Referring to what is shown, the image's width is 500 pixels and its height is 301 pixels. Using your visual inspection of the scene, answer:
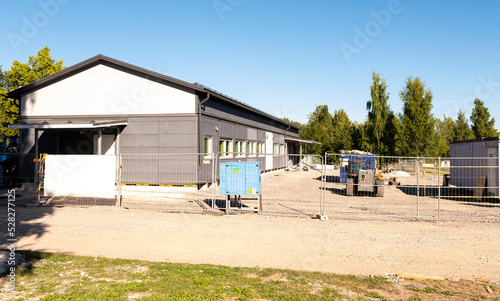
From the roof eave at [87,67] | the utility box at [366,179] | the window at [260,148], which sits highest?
the roof eave at [87,67]

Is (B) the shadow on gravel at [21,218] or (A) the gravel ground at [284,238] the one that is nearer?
(A) the gravel ground at [284,238]

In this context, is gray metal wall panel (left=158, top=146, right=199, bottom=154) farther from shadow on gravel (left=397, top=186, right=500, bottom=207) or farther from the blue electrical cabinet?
shadow on gravel (left=397, top=186, right=500, bottom=207)

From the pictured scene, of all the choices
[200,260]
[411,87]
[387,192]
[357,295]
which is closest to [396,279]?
[357,295]

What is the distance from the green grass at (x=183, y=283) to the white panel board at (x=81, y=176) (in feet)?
20.5

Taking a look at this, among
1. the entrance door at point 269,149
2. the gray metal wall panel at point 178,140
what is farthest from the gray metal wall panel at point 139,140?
the entrance door at point 269,149

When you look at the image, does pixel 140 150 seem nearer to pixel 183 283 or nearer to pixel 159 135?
pixel 159 135

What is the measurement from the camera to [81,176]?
13.0m

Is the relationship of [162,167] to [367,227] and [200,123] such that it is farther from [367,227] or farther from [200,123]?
[367,227]

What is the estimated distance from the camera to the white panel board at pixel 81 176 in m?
12.7

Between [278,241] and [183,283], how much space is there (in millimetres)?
3527

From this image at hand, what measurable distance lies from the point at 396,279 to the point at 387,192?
15279mm

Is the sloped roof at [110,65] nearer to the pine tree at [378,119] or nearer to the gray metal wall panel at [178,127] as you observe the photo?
the gray metal wall panel at [178,127]

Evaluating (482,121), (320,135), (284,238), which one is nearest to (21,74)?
(284,238)

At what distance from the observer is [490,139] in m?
16.3
